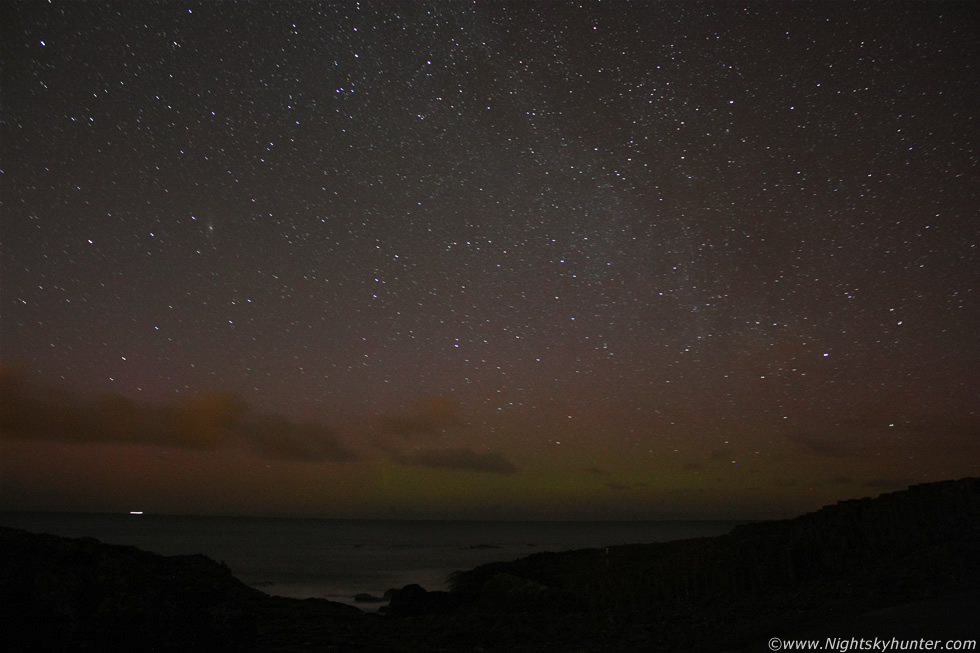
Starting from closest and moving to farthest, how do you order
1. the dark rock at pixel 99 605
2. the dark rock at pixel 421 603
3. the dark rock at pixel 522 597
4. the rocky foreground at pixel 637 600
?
1. the rocky foreground at pixel 637 600
2. the dark rock at pixel 99 605
3. the dark rock at pixel 522 597
4. the dark rock at pixel 421 603

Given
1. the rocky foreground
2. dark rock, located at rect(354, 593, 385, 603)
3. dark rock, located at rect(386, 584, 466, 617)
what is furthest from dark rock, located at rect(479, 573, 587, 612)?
dark rock, located at rect(354, 593, 385, 603)

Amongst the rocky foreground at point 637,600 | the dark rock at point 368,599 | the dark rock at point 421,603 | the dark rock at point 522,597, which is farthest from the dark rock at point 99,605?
the dark rock at point 368,599

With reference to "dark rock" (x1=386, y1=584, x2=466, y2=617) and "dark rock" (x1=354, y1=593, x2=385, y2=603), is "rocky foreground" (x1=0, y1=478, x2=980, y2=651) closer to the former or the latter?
"dark rock" (x1=386, y1=584, x2=466, y2=617)

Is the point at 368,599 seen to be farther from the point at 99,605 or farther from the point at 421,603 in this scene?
the point at 99,605

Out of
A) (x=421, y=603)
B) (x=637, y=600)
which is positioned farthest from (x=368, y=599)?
(x=637, y=600)

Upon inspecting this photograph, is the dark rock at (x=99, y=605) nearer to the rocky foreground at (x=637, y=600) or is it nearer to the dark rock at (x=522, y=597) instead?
the rocky foreground at (x=637, y=600)

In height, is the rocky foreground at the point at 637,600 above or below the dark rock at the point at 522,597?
above

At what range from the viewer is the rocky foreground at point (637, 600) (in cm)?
935

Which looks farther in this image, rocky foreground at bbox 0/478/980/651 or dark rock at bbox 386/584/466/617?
dark rock at bbox 386/584/466/617

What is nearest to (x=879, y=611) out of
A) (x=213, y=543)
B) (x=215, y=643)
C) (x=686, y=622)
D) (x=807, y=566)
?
Result: (x=686, y=622)

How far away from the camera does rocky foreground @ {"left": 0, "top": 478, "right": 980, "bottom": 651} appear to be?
30.7 ft

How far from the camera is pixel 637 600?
51.4 ft

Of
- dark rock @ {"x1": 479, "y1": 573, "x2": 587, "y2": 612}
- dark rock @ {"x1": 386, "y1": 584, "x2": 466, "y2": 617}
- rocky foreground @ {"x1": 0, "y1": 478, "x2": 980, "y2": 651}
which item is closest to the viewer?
rocky foreground @ {"x1": 0, "y1": 478, "x2": 980, "y2": 651}

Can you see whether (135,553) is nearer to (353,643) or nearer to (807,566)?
(353,643)
